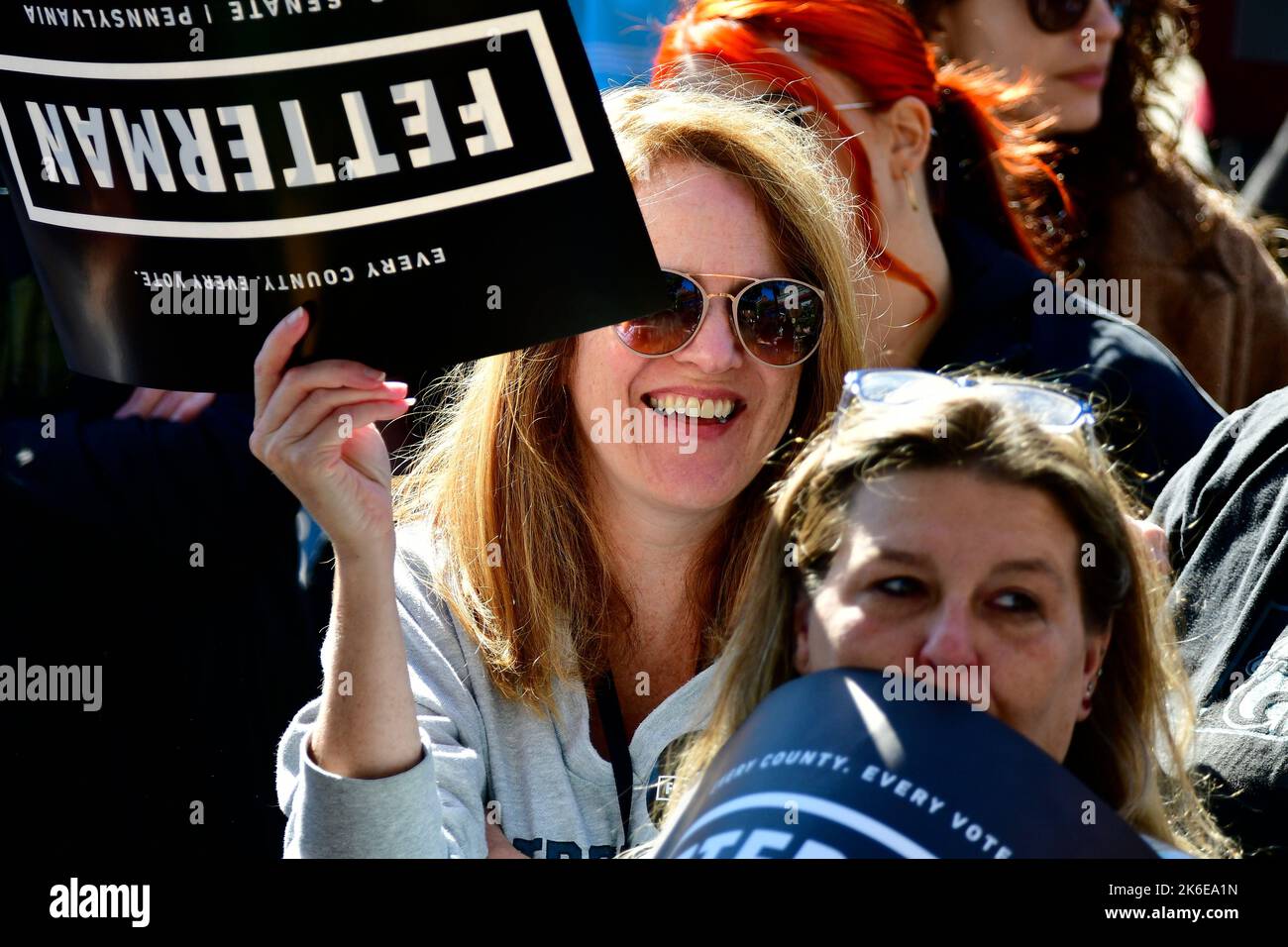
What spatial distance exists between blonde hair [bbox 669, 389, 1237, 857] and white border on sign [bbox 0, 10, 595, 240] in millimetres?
420

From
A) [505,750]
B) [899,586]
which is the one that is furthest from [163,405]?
[899,586]

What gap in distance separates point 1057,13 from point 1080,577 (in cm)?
191

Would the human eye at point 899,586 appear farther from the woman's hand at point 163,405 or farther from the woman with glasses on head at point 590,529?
the woman's hand at point 163,405

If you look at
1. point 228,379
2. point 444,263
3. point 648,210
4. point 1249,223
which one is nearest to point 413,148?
point 444,263

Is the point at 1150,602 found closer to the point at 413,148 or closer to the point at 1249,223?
the point at 413,148

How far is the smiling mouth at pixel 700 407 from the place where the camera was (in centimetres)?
197

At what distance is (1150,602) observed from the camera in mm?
1575

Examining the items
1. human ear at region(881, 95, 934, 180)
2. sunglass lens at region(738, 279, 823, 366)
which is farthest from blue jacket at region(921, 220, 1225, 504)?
sunglass lens at region(738, 279, 823, 366)

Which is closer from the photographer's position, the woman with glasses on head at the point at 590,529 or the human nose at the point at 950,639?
the human nose at the point at 950,639

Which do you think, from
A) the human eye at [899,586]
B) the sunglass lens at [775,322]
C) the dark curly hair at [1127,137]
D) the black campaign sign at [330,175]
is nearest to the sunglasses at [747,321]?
the sunglass lens at [775,322]

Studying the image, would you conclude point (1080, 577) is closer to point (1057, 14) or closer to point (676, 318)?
point (676, 318)

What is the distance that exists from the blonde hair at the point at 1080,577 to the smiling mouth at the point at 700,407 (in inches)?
12.8

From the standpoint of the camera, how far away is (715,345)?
192 centimetres
